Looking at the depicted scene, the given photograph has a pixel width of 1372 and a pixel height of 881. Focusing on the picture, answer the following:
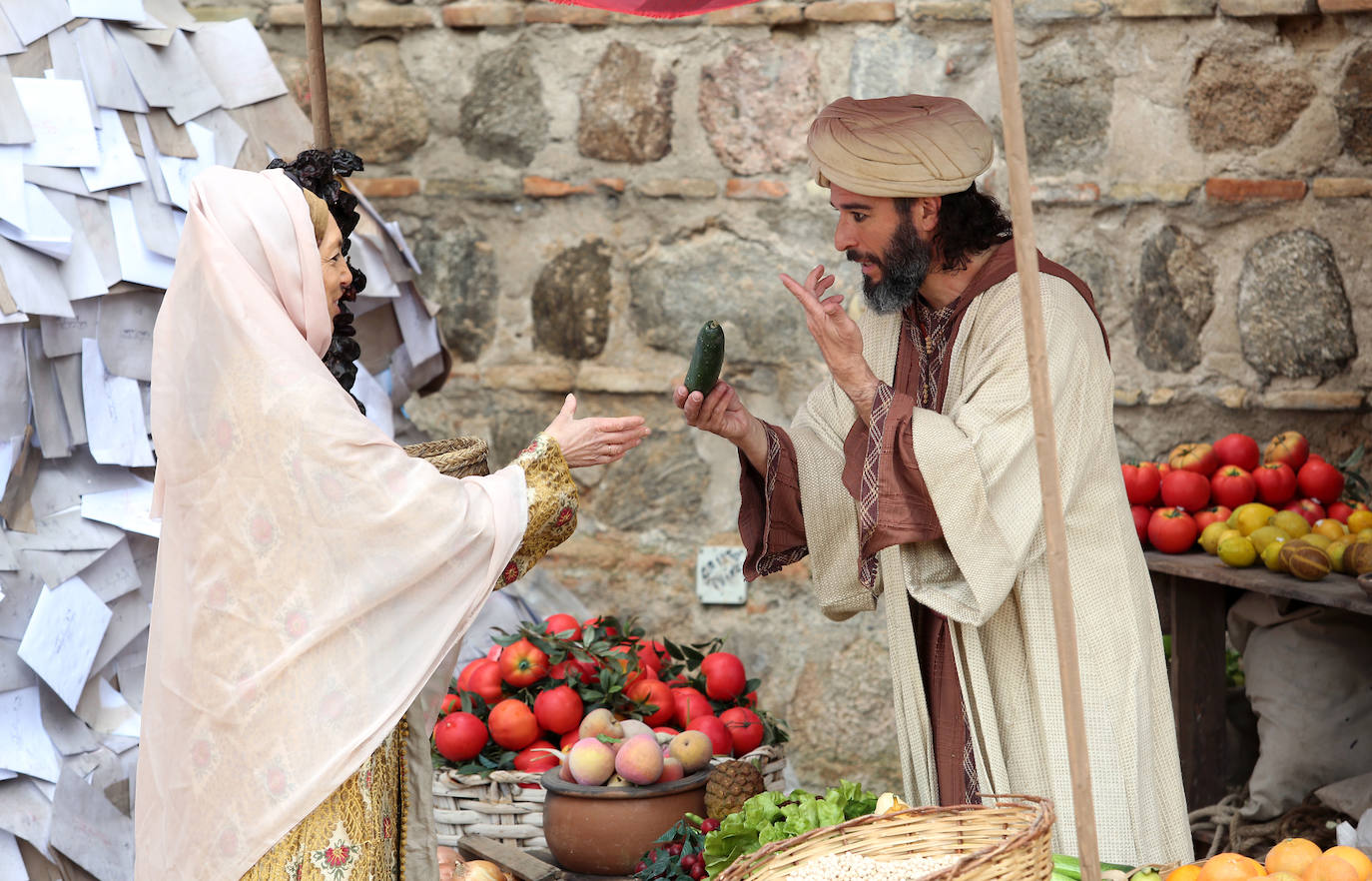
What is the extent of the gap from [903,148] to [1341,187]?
193cm

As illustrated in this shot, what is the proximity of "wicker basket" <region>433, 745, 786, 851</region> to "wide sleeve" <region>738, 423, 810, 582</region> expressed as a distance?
45cm

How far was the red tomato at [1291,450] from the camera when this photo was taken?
3.62 meters

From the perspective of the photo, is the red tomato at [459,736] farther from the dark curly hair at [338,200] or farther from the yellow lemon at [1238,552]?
the yellow lemon at [1238,552]

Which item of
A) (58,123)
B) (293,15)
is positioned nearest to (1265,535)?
(58,123)

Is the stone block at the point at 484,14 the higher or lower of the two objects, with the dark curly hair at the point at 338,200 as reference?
higher

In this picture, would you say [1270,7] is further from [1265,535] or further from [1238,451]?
[1265,535]

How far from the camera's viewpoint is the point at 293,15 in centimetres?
418

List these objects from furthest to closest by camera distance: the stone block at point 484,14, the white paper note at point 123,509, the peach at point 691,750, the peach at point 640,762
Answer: the stone block at point 484,14, the white paper note at point 123,509, the peach at point 691,750, the peach at point 640,762

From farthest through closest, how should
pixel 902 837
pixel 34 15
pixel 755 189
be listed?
pixel 755 189 → pixel 34 15 → pixel 902 837

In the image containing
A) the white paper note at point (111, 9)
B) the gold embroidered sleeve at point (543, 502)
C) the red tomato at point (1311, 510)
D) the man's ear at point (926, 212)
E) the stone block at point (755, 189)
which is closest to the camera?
the gold embroidered sleeve at point (543, 502)

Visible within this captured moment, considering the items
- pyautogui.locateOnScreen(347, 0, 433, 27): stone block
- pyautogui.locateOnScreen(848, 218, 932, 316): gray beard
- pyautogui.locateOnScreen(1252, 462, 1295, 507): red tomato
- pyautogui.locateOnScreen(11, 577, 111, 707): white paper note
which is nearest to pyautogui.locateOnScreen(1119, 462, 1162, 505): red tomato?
pyautogui.locateOnScreen(1252, 462, 1295, 507): red tomato

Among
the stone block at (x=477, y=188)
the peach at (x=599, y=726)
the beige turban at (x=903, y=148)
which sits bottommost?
the peach at (x=599, y=726)

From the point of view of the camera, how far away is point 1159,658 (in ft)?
8.13

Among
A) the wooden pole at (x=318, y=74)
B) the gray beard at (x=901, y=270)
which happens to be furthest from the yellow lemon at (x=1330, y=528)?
the wooden pole at (x=318, y=74)
